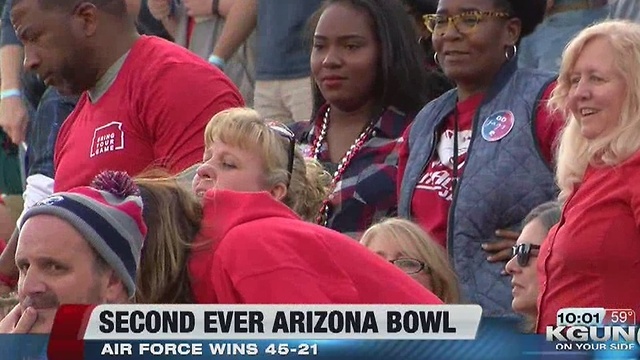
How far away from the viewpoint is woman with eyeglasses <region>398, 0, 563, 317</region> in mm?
5301

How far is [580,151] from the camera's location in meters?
4.71

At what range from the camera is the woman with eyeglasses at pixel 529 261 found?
4.96m

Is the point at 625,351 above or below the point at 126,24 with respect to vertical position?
below

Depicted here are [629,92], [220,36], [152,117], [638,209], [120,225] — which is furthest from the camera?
[220,36]

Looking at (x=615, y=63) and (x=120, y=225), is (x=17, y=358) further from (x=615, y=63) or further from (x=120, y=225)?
(x=615, y=63)

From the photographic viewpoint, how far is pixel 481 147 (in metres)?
5.41

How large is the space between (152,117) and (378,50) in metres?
1.25

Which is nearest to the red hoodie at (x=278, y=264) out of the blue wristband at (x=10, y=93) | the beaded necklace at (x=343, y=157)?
the beaded necklace at (x=343, y=157)

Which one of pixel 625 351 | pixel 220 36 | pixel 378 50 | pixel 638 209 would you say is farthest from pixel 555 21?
pixel 625 351

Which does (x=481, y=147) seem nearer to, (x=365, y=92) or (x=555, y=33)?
(x=365, y=92)

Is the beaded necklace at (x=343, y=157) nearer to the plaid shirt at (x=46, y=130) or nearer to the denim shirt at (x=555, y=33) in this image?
the denim shirt at (x=555, y=33)

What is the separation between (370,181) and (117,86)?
1.04 metres

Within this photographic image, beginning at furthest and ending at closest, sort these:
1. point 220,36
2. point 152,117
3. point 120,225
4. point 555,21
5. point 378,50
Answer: point 220,36 < point 555,21 < point 378,50 < point 152,117 < point 120,225

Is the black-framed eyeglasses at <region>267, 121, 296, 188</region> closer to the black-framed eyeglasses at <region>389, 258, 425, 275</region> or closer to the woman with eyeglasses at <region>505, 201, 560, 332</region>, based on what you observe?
the black-framed eyeglasses at <region>389, 258, 425, 275</region>
